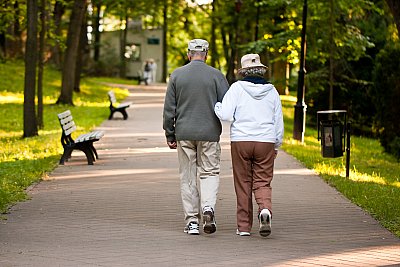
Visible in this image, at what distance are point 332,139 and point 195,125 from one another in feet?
18.1

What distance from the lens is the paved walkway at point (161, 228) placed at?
861cm

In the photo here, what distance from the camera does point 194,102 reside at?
393 inches

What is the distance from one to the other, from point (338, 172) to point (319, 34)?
12779mm

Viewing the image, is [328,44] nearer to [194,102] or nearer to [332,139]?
[332,139]

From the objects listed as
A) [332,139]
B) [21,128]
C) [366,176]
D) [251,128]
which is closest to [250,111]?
[251,128]

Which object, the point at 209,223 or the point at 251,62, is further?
the point at 251,62

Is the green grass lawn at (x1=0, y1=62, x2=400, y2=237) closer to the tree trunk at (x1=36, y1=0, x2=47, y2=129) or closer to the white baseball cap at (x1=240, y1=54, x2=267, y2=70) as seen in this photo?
the tree trunk at (x1=36, y1=0, x2=47, y2=129)

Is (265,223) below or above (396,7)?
below

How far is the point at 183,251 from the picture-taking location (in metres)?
8.94

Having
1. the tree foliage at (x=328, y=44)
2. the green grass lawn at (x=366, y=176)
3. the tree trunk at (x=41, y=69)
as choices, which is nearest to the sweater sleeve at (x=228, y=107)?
the green grass lawn at (x=366, y=176)

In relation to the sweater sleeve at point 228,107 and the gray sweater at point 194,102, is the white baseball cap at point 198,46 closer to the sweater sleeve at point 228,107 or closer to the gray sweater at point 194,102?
the gray sweater at point 194,102

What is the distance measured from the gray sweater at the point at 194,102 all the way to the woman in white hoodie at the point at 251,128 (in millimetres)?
154

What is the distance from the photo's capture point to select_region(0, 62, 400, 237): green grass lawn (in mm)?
12675

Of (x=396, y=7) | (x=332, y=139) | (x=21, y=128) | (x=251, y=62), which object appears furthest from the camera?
(x=21, y=128)
